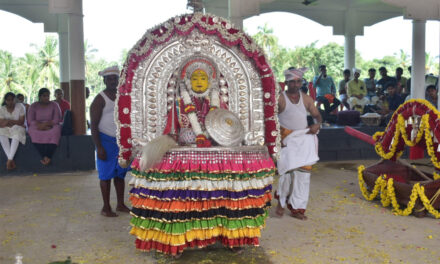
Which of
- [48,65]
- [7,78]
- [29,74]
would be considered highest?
[48,65]

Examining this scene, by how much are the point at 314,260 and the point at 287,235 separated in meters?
0.87

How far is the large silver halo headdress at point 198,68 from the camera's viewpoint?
197 inches

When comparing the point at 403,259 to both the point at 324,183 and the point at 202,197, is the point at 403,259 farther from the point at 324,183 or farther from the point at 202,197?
the point at 324,183

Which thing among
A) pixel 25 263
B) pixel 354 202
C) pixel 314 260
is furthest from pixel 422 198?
pixel 25 263

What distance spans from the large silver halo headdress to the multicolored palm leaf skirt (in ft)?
2.45

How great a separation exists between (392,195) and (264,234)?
205cm

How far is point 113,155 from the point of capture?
20.9 feet

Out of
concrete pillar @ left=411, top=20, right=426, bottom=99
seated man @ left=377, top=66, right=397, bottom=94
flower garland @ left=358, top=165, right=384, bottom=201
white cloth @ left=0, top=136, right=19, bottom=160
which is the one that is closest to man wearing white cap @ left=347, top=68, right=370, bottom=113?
seated man @ left=377, top=66, right=397, bottom=94

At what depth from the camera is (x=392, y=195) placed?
21.7ft

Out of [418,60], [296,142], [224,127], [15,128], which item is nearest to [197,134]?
[224,127]

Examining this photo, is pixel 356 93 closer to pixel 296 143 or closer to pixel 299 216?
pixel 296 143

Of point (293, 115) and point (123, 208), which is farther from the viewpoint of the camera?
point (123, 208)

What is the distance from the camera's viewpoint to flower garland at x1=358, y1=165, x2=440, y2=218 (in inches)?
245

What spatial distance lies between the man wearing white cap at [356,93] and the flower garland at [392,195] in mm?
6740
